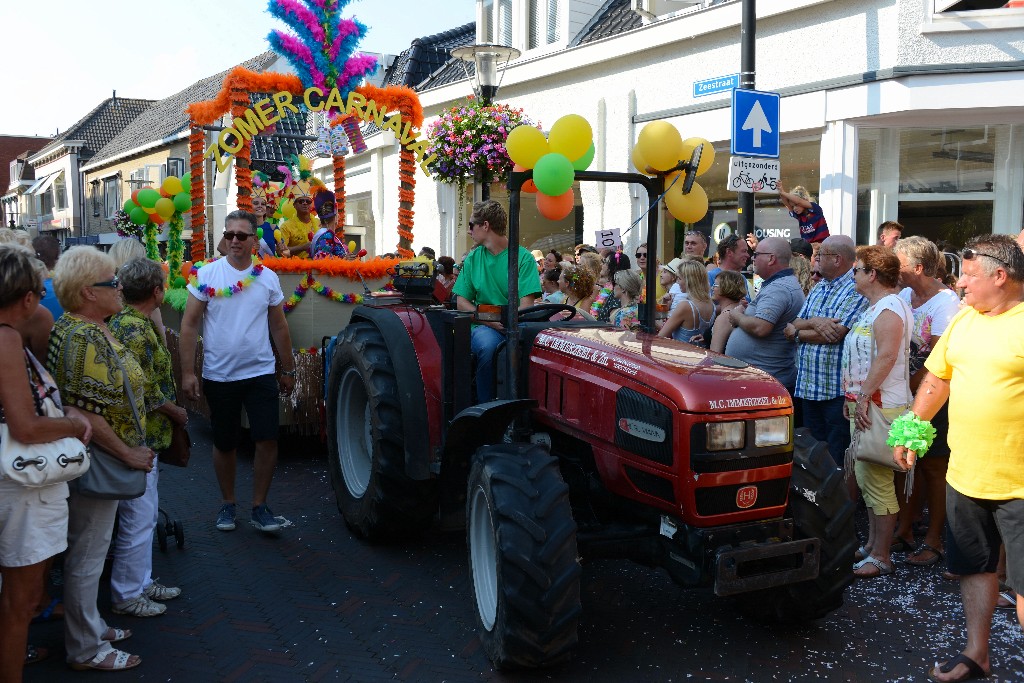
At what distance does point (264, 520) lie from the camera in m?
5.37

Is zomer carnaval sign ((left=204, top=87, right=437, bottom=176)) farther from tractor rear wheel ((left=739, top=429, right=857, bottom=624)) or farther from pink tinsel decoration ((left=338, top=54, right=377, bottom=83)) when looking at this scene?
tractor rear wheel ((left=739, top=429, right=857, bottom=624))

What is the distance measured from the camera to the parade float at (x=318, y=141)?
7113 millimetres

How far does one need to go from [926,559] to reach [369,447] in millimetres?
3346

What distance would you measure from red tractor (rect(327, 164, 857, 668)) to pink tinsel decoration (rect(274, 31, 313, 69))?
4836 mm

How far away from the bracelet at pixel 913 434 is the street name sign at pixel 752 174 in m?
3.98

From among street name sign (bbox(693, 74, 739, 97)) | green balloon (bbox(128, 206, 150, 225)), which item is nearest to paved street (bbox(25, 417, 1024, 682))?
green balloon (bbox(128, 206, 150, 225))

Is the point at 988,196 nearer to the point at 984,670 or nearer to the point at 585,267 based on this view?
the point at 585,267

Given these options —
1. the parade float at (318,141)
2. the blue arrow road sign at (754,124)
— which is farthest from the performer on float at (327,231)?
the blue arrow road sign at (754,124)

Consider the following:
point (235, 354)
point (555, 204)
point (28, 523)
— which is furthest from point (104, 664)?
point (555, 204)

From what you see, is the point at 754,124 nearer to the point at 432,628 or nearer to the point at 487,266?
the point at 487,266

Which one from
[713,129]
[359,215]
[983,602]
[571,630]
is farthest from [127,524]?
[359,215]

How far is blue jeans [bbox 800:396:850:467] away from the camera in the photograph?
547 centimetres

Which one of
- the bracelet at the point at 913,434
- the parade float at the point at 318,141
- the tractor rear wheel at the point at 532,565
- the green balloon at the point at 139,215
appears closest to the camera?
the tractor rear wheel at the point at 532,565

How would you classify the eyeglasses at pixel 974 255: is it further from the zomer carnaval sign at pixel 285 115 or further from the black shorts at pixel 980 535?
the zomer carnaval sign at pixel 285 115
